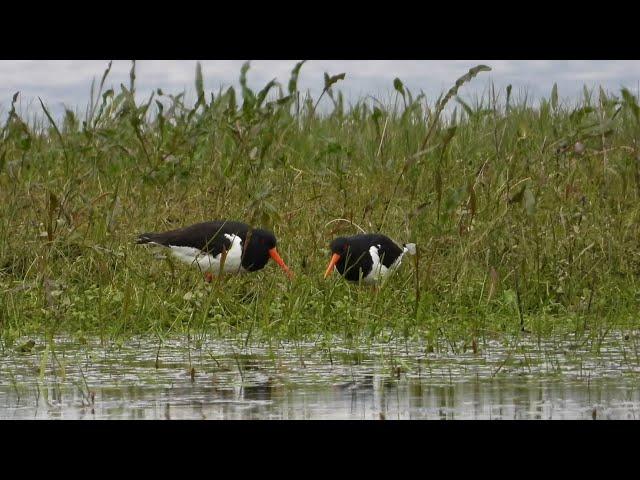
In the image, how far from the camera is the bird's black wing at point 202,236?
10000 millimetres

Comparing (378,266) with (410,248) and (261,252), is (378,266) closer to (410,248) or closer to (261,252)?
(410,248)

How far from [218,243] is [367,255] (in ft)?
3.99

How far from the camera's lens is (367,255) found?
9.62 m

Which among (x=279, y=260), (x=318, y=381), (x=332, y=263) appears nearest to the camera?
(x=318, y=381)

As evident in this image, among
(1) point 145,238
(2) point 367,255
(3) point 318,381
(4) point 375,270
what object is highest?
(1) point 145,238

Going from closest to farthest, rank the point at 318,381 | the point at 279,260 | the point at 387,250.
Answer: the point at 318,381
the point at 387,250
the point at 279,260

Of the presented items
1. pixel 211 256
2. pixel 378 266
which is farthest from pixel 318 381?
pixel 211 256

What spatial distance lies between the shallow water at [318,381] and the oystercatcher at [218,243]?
247cm

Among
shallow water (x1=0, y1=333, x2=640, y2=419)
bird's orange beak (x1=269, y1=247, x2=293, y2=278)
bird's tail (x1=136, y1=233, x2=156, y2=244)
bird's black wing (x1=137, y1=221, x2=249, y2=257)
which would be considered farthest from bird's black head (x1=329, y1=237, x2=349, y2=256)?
shallow water (x1=0, y1=333, x2=640, y2=419)

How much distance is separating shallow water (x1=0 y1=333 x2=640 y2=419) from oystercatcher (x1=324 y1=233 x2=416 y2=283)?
227 centimetres

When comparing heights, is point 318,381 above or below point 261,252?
below

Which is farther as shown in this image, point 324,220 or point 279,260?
point 324,220

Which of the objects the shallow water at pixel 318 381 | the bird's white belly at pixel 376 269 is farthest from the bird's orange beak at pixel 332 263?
the shallow water at pixel 318 381

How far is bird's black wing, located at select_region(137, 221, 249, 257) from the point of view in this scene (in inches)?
394
